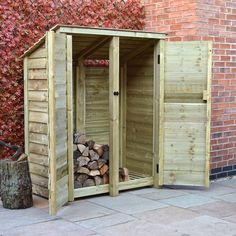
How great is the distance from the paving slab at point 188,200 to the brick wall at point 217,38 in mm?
998

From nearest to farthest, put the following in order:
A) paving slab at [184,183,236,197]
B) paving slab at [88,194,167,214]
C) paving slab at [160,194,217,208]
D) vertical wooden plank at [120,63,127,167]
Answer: paving slab at [88,194,167,214], paving slab at [160,194,217,208], paving slab at [184,183,236,197], vertical wooden plank at [120,63,127,167]

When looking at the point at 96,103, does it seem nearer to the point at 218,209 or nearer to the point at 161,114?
the point at 161,114

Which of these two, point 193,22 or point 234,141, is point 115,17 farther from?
point 234,141

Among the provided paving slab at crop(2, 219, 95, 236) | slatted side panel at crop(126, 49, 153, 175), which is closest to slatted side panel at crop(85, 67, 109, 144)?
slatted side panel at crop(126, 49, 153, 175)

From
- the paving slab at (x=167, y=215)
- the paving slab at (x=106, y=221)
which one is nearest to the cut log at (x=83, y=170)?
the paving slab at (x=106, y=221)

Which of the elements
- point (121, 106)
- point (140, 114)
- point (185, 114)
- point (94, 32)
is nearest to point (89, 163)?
point (140, 114)

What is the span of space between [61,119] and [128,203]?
4.01 ft

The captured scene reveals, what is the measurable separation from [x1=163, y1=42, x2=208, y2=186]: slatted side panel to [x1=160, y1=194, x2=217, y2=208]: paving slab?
314 mm

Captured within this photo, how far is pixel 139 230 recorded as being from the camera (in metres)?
4.23

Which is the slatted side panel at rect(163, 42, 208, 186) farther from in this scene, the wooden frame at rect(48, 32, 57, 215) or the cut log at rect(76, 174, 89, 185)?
the wooden frame at rect(48, 32, 57, 215)

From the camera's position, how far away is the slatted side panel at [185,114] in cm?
561

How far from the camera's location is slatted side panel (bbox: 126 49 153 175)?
598 centimetres

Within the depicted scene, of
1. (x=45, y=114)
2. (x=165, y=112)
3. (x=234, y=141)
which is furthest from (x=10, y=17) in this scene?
(x=234, y=141)

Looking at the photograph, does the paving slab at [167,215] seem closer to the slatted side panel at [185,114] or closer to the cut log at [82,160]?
the slatted side panel at [185,114]
